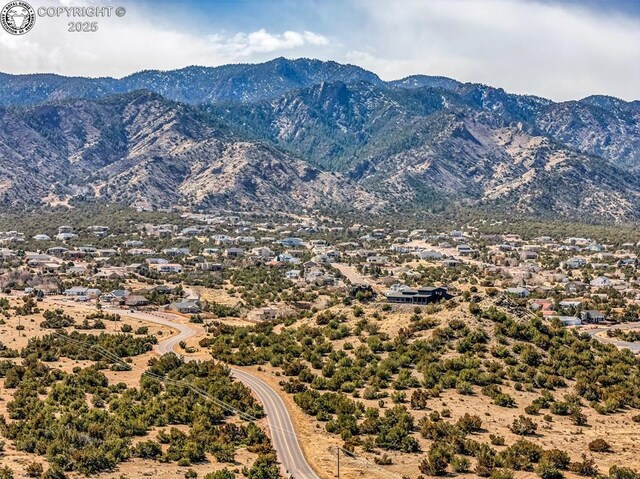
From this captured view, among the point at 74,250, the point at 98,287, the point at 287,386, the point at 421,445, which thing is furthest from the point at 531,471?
the point at 74,250

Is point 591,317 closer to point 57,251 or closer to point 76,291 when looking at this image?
point 76,291

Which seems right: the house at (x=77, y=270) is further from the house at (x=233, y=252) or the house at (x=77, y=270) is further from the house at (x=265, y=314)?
the house at (x=265, y=314)

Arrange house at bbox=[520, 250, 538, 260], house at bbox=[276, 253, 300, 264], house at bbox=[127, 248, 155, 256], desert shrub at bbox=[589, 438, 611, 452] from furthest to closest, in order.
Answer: house at bbox=[520, 250, 538, 260] < house at bbox=[127, 248, 155, 256] < house at bbox=[276, 253, 300, 264] < desert shrub at bbox=[589, 438, 611, 452]

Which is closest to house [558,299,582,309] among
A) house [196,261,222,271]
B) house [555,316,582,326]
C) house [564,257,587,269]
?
house [555,316,582,326]

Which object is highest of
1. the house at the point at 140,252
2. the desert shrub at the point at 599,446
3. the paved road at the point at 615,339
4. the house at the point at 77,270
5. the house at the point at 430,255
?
the house at the point at 140,252

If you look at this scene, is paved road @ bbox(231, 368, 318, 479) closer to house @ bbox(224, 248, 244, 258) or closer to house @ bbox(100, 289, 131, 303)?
house @ bbox(100, 289, 131, 303)

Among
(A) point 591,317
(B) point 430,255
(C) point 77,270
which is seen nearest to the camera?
(A) point 591,317

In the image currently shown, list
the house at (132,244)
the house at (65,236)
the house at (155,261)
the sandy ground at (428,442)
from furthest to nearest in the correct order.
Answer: the house at (65,236) → the house at (132,244) → the house at (155,261) → the sandy ground at (428,442)

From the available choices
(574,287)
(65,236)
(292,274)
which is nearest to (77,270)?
(292,274)

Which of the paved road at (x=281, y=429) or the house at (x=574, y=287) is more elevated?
the house at (x=574, y=287)

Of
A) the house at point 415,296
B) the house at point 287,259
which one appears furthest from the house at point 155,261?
the house at point 415,296

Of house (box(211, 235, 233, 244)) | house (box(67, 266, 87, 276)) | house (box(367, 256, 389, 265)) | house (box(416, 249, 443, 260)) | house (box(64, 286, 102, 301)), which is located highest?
house (box(211, 235, 233, 244))
